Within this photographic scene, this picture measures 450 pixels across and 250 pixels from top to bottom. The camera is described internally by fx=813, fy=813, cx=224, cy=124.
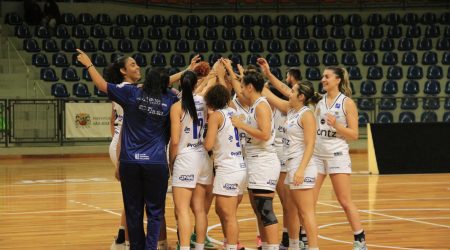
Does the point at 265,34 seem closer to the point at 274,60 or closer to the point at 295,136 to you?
the point at 274,60

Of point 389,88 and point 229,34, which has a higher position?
point 229,34

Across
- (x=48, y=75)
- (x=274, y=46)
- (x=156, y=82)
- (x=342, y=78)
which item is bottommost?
(x=156, y=82)

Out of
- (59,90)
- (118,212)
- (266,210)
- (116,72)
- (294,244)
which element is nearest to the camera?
(266,210)

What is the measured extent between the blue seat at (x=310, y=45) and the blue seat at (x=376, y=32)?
2162mm

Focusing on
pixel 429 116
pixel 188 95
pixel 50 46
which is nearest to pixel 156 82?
pixel 188 95

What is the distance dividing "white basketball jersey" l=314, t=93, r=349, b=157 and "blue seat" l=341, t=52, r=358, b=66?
18549mm

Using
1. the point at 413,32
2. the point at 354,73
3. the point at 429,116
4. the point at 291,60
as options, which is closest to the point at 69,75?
the point at 291,60

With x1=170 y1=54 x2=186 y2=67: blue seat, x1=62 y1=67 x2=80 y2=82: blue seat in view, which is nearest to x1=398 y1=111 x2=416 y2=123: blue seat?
x1=170 y1=54 x2=186 y2=67: blue seat

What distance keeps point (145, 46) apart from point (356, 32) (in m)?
7.32

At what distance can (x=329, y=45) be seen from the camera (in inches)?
1060

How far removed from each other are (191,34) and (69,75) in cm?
463

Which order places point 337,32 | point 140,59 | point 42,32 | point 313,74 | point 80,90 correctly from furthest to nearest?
point 337,32, point 313,74, point 42,32, point 140,59, point 80,90

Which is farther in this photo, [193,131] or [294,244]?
[294,244]

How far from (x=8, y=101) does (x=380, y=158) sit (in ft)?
34.3
